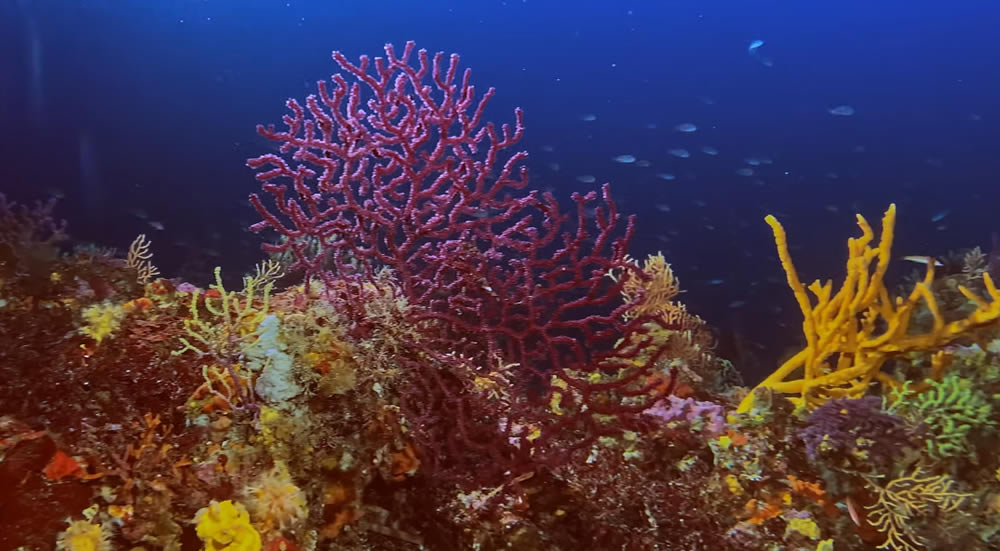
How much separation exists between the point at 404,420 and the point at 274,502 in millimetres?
765

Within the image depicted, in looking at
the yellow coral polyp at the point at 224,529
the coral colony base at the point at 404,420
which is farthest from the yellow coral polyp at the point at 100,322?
the yellow coral polyp at the point at 224,529

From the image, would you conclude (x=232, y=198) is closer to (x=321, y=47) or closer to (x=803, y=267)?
(x=321, y=47)

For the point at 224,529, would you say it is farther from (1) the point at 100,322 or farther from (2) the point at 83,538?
(1) the point at 100,322

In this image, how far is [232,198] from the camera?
32938mm

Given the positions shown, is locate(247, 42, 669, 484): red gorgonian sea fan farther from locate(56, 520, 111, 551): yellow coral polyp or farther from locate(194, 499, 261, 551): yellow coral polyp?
locate(56, 520, 111, 551): yellow coral polyp

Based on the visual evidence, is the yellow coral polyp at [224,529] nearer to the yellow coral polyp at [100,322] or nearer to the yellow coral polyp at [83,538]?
the yellow coral polyp at [83,538]

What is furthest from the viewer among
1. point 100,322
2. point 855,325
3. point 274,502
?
point 855,325

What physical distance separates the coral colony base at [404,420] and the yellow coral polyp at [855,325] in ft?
1.15

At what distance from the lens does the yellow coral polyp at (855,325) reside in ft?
12.5

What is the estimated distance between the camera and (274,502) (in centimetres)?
232

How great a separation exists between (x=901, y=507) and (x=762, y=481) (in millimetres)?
649

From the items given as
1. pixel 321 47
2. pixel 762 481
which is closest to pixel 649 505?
pixel 762 481

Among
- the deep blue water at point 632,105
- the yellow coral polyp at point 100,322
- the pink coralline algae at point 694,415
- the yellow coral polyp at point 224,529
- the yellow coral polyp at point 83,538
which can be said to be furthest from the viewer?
the deep blue water at point 632,105

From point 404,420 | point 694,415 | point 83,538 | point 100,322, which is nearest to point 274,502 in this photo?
point 83,538
